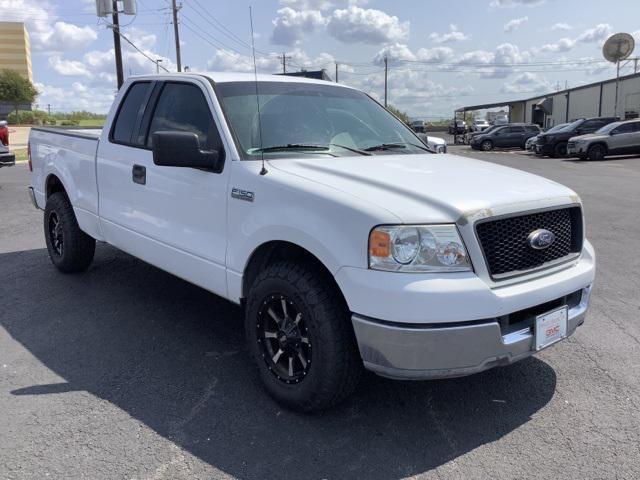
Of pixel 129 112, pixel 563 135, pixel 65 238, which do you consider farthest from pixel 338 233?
pixel 563 135

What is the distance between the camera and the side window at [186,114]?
3.95 meters

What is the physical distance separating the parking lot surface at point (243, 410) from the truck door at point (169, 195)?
2.08 ft

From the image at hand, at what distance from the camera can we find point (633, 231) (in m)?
8.46

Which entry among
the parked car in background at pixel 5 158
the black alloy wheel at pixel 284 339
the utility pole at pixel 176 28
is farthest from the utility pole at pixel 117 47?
the black alloy wheel at pixel 284 339

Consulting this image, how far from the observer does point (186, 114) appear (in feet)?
14.0

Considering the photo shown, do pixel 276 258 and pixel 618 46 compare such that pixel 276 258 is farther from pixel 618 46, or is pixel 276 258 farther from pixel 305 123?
pixel 618 46

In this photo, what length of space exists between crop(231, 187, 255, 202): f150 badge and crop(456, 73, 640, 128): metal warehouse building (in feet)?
142

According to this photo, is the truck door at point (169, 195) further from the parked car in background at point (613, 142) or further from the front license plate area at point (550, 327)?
the parked car in background at point (613, 142)

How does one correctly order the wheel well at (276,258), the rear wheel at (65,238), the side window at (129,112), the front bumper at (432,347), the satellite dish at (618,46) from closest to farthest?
the front bumper at (432,347) → the wheel well at (276,258) → the side window at (129,112) → the rear wheel at (65,238) → the satellite dish at (618,46)

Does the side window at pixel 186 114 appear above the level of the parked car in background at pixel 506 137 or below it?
above

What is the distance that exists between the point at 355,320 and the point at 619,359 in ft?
7.45

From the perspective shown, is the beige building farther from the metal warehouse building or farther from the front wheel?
the front wheel

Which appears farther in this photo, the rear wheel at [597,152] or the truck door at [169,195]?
the rear wheel at [597,152]

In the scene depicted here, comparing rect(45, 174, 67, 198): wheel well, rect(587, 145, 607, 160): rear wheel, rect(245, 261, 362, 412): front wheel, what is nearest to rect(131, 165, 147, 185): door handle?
rect(245, 261, 362, 412): front wheel
